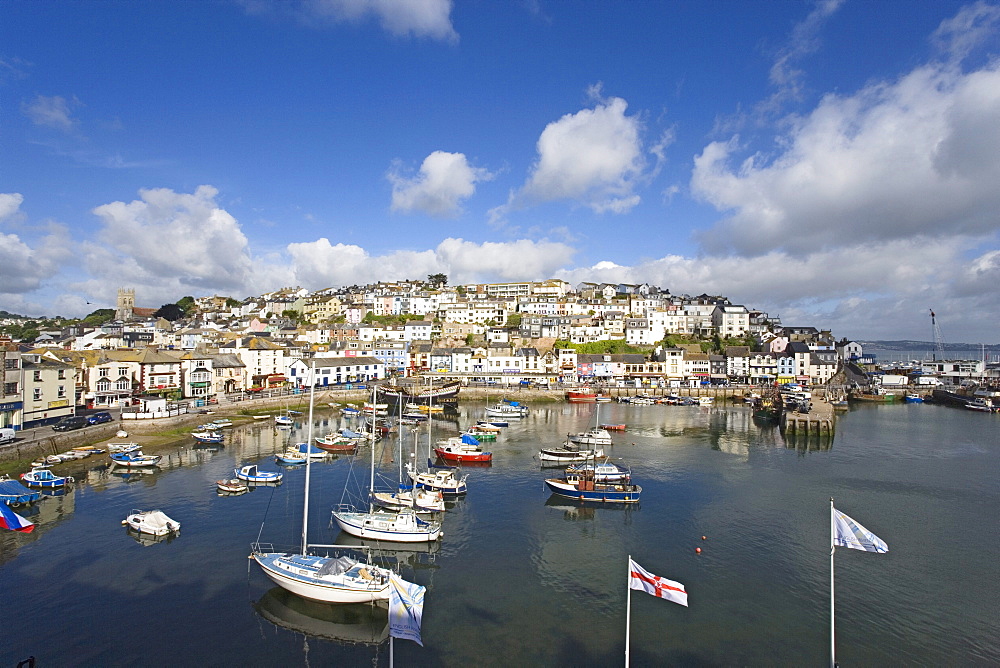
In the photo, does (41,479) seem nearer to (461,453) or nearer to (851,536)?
(461,453)

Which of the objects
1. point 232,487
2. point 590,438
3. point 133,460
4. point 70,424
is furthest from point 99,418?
point 590,438

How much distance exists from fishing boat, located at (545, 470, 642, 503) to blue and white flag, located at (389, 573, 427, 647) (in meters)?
12.9

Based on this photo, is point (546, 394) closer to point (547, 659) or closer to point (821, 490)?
point (821, 490)

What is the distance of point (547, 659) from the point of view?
13094mm

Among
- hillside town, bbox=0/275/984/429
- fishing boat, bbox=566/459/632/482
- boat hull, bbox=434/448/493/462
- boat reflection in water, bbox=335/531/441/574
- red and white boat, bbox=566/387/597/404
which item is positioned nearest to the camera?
boat reflection in water, bbox=335/531/441/574

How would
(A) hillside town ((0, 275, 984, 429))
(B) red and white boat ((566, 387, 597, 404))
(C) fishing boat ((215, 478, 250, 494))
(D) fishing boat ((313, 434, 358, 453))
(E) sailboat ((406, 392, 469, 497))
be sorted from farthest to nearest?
(B) red and white boat ((566, 387, 597, 404))
(A) hillside town ((0, 275, 984, 429))
(D) fishing boat ((313, 434, 358, 453))
(E) sailboat ((406, 392, 469, 497))
(C) fishing boat ((215, 478, 250, 494))

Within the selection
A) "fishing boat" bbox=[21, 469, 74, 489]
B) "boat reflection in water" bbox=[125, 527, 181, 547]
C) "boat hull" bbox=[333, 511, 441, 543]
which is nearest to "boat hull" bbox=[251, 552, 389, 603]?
"boat hull" bbox=[333, 511, 441, 543]

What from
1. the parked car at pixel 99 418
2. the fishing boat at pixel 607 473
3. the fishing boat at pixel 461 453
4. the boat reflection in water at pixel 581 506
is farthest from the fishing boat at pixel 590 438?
the parked car at pixel 99 418

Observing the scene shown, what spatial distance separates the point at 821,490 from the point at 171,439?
42.6m

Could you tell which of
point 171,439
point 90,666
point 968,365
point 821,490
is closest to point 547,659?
point 90,666

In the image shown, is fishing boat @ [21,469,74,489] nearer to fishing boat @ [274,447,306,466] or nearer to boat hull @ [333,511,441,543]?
fishing boat @ [274,447,306,466]

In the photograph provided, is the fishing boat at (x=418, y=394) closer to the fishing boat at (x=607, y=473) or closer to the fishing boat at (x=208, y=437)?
the fishing boat at (x=208, y=437)

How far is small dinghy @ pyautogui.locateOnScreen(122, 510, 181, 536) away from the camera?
20194 millimetres

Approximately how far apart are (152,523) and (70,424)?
21.0 metres
